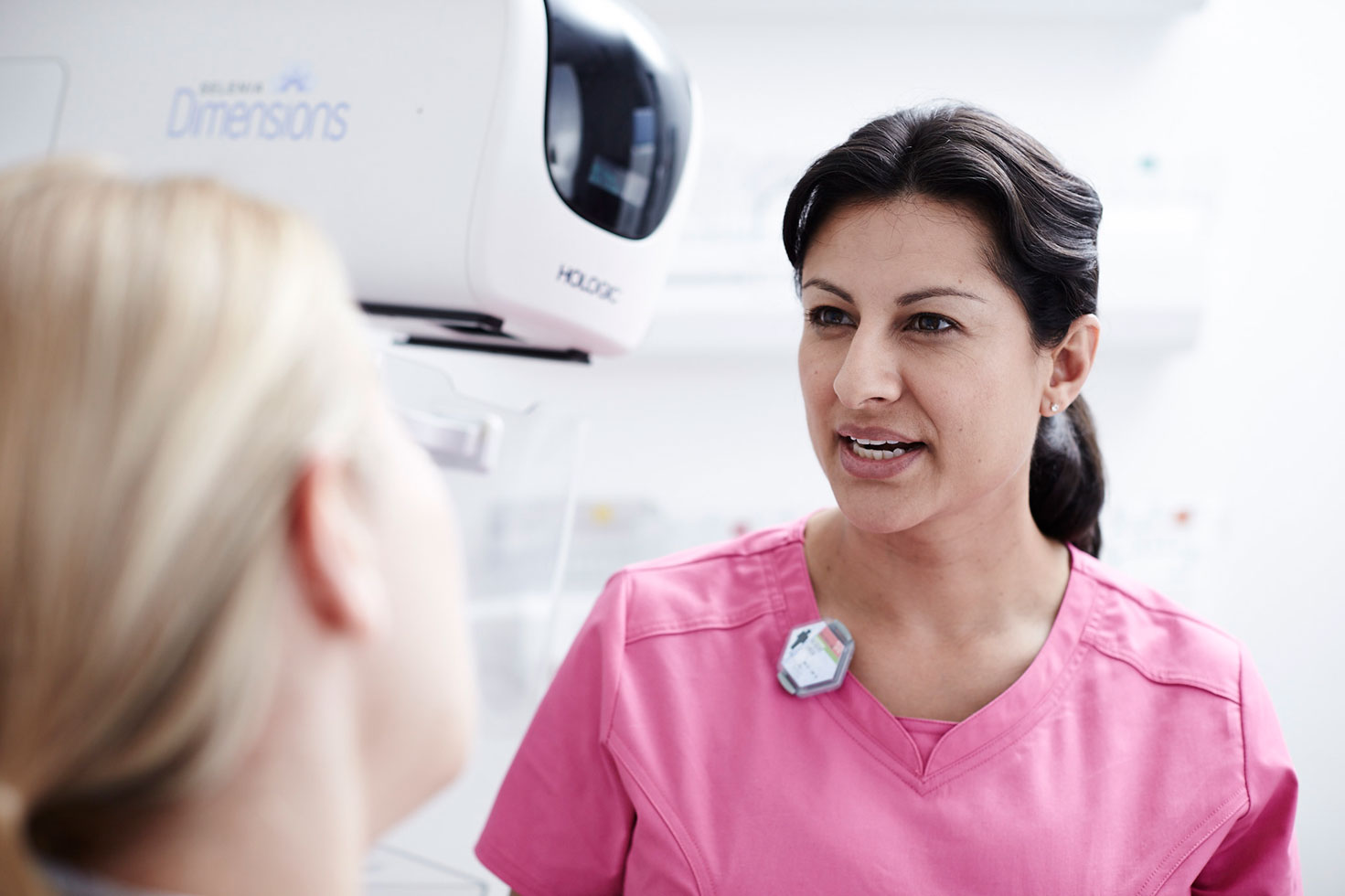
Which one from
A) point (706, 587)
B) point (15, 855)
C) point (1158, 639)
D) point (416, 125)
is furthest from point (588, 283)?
point (1158, 639)

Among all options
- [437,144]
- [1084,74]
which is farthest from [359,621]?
[1084,74]

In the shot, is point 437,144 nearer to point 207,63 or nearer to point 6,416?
point 207,63

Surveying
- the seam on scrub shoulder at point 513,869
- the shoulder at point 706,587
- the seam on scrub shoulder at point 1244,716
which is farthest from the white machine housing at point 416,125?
the seam on scrub shoulder at point 1244,716

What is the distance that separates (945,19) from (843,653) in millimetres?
1214

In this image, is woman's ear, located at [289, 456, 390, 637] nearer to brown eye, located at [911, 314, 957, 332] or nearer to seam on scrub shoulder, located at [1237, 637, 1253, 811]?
brown eye, located at [911, 314, 957, 332]

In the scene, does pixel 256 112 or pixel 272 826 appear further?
pixel 256 112

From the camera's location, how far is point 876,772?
43.1 inches

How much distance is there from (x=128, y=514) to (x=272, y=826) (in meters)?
0.17

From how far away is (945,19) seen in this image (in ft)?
5.99

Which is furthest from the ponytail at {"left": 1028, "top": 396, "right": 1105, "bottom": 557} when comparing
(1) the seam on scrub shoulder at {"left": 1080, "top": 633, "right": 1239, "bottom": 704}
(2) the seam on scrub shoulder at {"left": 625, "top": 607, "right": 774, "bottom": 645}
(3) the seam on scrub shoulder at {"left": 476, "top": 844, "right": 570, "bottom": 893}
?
(3) the seam on scrub shoulder at {"left": 476, "top": 844, "right": 570, "bottom": 893}

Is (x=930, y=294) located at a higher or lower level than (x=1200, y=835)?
higher

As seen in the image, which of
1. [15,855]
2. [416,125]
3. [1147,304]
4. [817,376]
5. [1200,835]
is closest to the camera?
[15,855]

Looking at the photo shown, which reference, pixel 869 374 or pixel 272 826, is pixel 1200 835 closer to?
pixel 869 374

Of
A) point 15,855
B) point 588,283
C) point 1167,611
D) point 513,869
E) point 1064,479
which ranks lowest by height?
point 513,869
